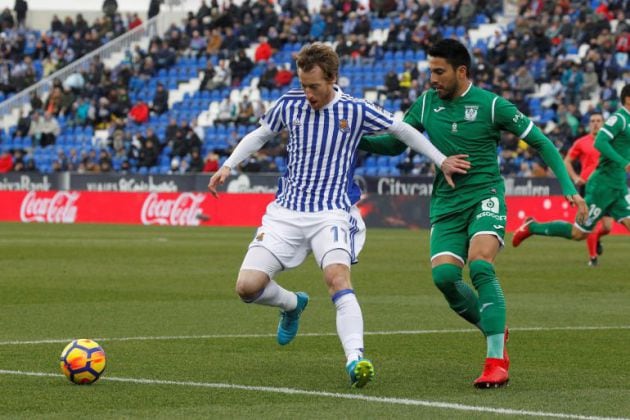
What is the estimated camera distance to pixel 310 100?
8.49 meters

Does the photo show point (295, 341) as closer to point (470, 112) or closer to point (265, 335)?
point (265, 335)

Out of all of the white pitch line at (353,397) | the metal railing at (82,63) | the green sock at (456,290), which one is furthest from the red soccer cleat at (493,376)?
the metal railing at (82,63)

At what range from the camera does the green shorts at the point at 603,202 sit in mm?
18281

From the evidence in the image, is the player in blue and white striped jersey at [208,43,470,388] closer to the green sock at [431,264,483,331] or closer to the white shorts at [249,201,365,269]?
the white shorts at [249,201,365,269]

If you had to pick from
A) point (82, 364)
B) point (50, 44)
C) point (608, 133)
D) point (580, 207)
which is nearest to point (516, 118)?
point (580, 207)

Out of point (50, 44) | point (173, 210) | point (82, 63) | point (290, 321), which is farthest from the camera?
point (50, 44)

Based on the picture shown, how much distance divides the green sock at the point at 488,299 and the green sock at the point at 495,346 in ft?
0.09

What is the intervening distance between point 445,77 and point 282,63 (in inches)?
1322

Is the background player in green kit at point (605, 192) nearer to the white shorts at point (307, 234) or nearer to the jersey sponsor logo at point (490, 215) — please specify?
the jersey sponsor logo at point (490, 215)

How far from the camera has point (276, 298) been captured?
923cm

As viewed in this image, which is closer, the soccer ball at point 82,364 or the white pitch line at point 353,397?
the white pitch line at point 353,397

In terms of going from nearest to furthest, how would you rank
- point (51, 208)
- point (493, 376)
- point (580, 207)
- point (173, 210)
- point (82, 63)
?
1. point (493, 376)
2. point (580, 207)
3. point (173, 210)
4. point (51, 208)
5. point (82, 63)

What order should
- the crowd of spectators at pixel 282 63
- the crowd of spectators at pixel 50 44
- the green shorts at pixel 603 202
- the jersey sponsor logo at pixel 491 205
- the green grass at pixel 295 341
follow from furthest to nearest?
the crowd of spectators at pixel 50 44 < the crowd of spectators at pixel 282 63 < the green shorts at pixel 603 202 < the jersey sponsor logo at pixel 491 205 < the green grass at pixel 295 341

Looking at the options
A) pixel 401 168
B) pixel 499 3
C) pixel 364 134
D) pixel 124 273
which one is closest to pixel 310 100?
pixel 364 134
